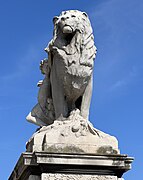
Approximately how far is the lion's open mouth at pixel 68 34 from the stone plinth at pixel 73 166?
2.27 m

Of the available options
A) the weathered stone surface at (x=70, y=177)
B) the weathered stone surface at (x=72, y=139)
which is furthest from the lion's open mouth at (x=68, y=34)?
the weathered stone surface at (x=70, y=177)

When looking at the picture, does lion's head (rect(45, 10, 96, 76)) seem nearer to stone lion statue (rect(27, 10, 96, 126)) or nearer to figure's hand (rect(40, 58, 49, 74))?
stone lion statue (rect(27, 10, 96, 126))

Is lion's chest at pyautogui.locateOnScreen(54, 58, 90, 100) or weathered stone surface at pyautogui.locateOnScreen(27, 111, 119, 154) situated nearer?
weathered stone surface at pyautogui.locateOnScreen(27, 111, 119, 154)

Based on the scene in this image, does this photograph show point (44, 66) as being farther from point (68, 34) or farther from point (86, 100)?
point (86, 100)

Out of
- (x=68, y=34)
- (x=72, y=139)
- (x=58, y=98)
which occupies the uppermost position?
(x=68, y=34)

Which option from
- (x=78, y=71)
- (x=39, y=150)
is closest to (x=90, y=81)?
(x=78, y=71)

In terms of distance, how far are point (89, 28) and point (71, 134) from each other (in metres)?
2.16

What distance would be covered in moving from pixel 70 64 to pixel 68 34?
0.61 m

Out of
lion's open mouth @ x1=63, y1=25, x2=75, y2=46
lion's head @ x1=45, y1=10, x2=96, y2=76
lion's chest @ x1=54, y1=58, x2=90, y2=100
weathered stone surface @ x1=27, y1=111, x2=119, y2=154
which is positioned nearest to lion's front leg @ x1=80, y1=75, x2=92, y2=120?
lion's chest @ x1=54, y1=58, x2=90, y2=100

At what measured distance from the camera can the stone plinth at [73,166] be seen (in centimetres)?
773

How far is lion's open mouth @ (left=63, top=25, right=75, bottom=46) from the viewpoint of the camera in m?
8.69

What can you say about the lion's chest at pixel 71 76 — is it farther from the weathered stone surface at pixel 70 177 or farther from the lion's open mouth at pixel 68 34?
the weathered stone surface at pixel 70 177

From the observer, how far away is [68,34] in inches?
347

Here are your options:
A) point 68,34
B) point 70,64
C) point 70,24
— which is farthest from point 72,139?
point 70,24
